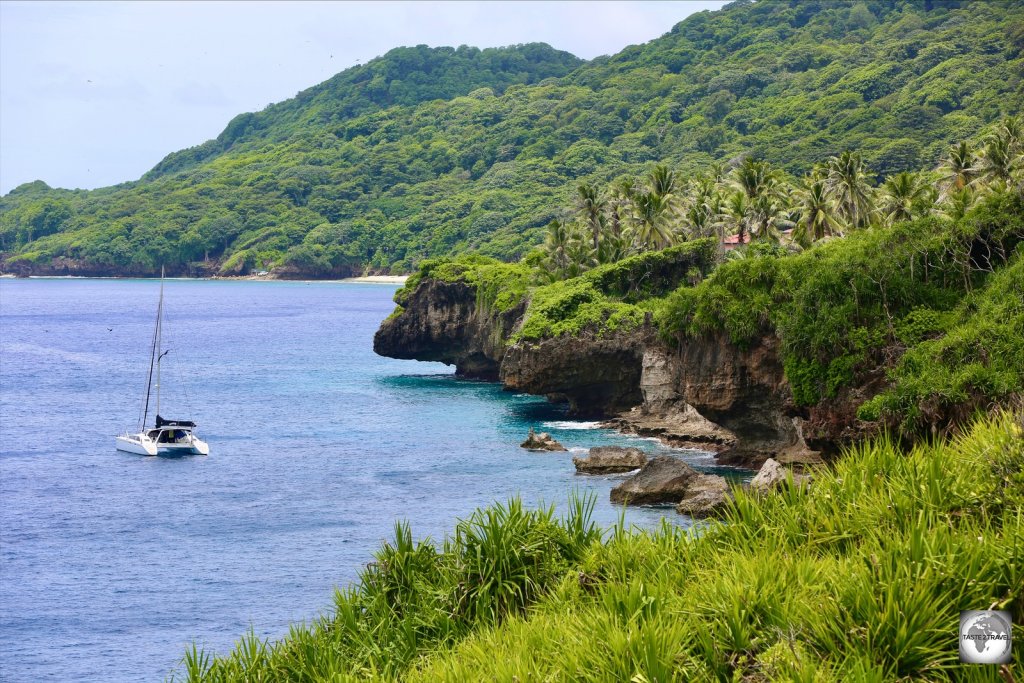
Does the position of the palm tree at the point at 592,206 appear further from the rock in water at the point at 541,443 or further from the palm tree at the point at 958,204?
the rock in water at the point at 541,443

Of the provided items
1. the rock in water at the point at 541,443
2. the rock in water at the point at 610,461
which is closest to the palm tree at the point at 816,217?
the rock in water at the point at 541,443

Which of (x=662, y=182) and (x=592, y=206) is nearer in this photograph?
(x=662, y=182)

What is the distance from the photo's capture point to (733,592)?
47.2 feet

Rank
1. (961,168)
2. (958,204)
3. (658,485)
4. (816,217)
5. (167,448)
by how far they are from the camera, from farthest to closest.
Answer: (961,168)
(816,217)
(167,448)
(958,204)
(658,485)

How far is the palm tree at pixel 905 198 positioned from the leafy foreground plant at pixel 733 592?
54.6m

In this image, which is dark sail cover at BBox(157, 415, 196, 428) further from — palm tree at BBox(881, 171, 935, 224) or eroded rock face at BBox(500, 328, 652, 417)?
palm tree at BBox(881, 171, 935, 224)

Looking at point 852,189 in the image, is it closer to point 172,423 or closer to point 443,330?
point 443,330

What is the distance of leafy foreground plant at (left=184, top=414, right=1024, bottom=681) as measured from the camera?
13.1 meters

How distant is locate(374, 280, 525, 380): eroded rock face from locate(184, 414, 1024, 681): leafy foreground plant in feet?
248

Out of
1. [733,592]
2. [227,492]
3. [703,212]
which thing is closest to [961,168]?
[703,212]

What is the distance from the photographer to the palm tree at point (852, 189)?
3007 inches

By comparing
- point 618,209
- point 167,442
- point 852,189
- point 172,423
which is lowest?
point 167,442

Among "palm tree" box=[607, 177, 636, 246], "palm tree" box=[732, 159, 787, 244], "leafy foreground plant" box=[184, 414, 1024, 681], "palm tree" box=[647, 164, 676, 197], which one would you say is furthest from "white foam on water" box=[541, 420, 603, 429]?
"leafy foreground plant" box=[184, 414, 1024, 681]

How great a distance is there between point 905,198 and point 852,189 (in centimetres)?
416
